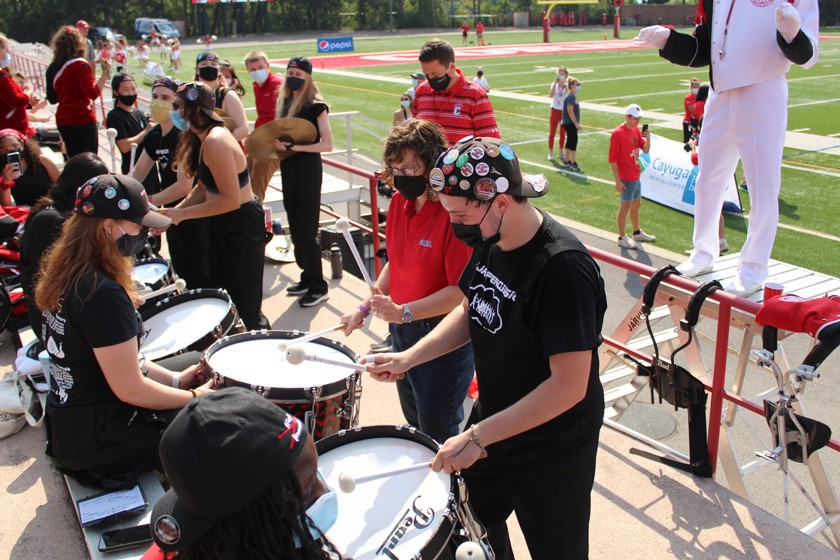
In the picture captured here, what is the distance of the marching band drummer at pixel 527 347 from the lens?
223cm

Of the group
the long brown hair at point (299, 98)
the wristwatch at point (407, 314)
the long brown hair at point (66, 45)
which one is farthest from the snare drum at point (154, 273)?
the long brown hair at point (66, 45)

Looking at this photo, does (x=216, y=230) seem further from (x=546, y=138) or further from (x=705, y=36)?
(x=546, y=138)

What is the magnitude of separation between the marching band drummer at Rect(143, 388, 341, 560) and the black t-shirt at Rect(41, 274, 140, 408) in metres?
1.34

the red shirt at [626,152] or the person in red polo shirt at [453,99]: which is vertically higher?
the person in red polo shirt at [453,99]

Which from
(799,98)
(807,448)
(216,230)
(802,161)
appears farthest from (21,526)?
(799,98)

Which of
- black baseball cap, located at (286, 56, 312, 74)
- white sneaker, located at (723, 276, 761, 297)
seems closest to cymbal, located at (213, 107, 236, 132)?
black baseball cap, located at (286, 56, 312, 74)

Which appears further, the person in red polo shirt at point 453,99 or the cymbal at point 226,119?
the cymbal at point 226,119

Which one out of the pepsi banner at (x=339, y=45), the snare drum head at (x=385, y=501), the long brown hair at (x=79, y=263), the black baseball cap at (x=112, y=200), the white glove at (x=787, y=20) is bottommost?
the snare drum head at (x=385, y=501)

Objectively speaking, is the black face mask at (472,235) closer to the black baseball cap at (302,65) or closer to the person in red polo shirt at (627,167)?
the black baseball cap at (302,65)

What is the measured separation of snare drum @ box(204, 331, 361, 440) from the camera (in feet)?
9.28

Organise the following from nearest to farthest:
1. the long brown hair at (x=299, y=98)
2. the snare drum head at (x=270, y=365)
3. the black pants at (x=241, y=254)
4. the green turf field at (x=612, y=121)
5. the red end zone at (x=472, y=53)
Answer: the snare drum head at (x=270, y=365), the black pants at (x=241, y=254), the long brown hair at (x=299, y=98), the green turf field at (x=612, y=121), the red end zone at (x=472, y=53)

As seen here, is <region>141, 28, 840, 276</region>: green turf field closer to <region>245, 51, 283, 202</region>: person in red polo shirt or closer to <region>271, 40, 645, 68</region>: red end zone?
<region>271, 40, 645, 68</region>: red end zone

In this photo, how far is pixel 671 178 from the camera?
1175cm

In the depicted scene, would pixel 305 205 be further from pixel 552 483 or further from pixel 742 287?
pixel 552 483
